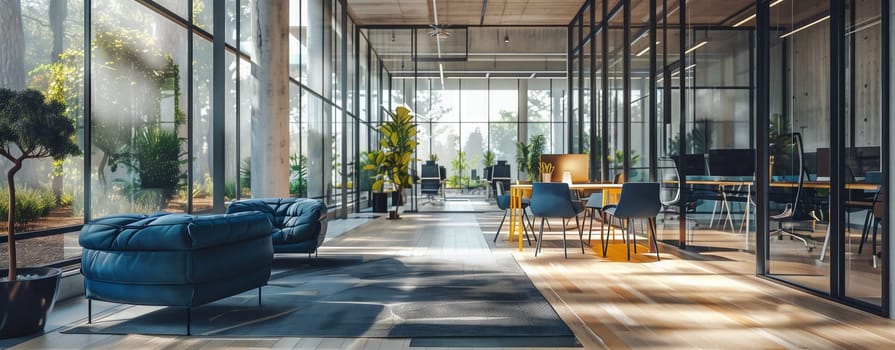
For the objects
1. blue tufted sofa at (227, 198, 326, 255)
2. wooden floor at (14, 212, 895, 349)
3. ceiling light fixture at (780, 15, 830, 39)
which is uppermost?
ceiling light fixture at (780, 15, 830, 39)

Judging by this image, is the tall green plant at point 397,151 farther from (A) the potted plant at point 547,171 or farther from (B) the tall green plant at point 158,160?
(B) the tall green plant at point 158,160

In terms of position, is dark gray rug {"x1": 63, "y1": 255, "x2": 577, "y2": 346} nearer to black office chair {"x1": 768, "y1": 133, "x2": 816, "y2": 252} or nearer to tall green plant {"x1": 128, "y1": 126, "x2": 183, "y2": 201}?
tall green plant {"x1": 128, "y1": 126, "x2": 183, "y2": 201}

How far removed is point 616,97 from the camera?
9062 millimetres

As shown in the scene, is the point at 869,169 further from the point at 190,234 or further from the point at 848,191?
the point at 190,234

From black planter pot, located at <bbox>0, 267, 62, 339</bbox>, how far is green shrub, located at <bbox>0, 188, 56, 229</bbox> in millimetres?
748

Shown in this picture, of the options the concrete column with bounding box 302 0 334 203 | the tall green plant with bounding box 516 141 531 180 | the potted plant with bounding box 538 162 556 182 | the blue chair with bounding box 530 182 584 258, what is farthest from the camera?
the tall green plant with bounding box 516 141 531 180

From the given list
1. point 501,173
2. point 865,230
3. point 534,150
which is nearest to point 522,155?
point 534,150

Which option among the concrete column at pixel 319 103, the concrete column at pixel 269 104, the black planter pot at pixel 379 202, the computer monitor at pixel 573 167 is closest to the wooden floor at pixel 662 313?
the computer monitor at pixel 573 167

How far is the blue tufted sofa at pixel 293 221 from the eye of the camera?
517 cm

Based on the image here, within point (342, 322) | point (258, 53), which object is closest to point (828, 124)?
point (342, 322)

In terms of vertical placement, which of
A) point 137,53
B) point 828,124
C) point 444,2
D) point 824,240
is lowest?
point 824,240

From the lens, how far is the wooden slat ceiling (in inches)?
435

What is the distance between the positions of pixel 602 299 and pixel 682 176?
3.24 m

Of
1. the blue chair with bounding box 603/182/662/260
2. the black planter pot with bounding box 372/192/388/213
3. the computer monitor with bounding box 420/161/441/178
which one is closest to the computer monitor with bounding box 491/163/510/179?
the computer monitor with bounding box 420/161/441/178
